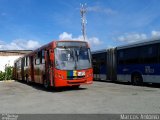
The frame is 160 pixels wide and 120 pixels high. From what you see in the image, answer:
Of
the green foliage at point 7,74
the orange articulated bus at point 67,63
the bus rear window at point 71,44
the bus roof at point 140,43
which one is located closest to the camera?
the orange articulated bus at point 67,63

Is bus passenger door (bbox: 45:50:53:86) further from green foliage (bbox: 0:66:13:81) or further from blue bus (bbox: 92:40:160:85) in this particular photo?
green foliage (bbox: 0:66:13:81)

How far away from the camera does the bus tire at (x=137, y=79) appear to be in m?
19.2

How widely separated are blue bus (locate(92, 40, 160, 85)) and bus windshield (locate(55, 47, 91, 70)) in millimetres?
3866

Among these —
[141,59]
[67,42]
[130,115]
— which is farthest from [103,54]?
[130,115]

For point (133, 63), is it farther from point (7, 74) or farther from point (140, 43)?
point (7, 74)

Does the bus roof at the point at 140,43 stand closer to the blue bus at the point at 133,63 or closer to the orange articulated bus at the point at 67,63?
the blue bus at the point at 133,63

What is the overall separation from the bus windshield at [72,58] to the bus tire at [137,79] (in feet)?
13.6

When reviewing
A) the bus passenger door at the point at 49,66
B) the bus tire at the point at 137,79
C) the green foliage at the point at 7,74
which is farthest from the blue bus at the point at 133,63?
the green foliage at the point at 7,74

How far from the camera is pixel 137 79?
19.5 meters

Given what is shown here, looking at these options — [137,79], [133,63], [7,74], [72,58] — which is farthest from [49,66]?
[7,74]

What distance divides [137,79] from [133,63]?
1.14 meters

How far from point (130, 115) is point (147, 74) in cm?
1007

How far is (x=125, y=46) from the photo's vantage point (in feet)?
69.4

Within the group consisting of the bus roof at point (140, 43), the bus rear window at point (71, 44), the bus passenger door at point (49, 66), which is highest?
the bus roof at point (140, 43)
